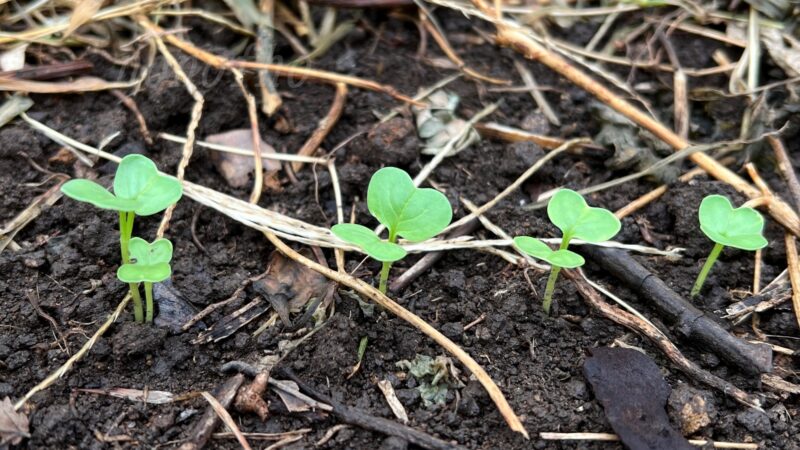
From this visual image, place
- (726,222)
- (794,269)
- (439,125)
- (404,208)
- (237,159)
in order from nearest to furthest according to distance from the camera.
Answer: (404,208), (726,222), (794,269), (237,159), (439,125)

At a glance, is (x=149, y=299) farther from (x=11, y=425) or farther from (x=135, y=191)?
(x=11, y=425)

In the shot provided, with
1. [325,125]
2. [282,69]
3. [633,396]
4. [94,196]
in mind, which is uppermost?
[94,196]

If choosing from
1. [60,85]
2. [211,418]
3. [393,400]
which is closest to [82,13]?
[60,85]

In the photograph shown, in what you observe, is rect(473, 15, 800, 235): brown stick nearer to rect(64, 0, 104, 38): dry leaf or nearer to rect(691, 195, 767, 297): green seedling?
rect(691, 195, 767, 297): green seedling

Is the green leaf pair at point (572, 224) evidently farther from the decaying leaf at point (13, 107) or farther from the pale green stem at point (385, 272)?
the decaying leaf at point (13, 107)

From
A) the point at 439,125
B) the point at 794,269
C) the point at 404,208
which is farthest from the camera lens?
the point at 439,125

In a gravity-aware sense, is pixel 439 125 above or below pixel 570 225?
below
